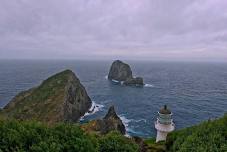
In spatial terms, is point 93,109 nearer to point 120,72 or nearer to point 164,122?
point 164,122

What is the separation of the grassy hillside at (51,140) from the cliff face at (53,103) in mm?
39782

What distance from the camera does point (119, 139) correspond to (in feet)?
71.7

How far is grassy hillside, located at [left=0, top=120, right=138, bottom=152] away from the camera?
17.0 metres

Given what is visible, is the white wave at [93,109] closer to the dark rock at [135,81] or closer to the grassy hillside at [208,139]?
the dark rock at [135,81]

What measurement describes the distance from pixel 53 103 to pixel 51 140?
48.5 meters

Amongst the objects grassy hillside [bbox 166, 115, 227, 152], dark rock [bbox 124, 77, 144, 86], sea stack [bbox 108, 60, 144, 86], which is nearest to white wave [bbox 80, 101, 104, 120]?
dark rock [bbox 124, 77, 144, 86]

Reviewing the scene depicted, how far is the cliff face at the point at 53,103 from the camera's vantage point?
201ft

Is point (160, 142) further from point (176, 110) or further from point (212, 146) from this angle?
point (176, 110)

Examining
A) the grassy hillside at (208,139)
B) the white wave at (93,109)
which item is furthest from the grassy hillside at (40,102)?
the grassy hillside at (208,139)

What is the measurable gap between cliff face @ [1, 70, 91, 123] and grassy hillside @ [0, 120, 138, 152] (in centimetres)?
3978

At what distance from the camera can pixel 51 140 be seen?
711 inches

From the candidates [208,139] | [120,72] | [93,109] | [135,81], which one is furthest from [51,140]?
[120,72]

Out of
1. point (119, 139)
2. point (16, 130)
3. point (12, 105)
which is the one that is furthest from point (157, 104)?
point (16, 130)

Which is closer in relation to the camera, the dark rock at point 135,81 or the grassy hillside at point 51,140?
the grassy hillside at point 51,140
